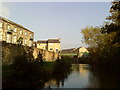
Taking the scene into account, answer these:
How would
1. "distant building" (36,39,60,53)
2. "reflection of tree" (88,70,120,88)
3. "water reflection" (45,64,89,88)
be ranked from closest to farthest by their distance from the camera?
"reflection of tree" (88,70,120,88) < "water reflection" (45,64,89,88) < "distant building" (36,39,60,53)

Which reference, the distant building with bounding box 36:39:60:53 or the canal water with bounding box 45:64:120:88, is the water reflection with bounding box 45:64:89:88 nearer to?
the canal water with bounding box 45:64:120:88

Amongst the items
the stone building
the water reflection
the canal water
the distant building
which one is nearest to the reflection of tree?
the canal water

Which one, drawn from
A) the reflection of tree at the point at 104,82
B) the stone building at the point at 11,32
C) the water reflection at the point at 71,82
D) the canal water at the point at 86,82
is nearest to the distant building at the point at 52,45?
the stone building at the point at 11,32

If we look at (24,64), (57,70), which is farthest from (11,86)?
(57,70)

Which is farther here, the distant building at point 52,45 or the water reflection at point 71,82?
the distant building at point 52,45

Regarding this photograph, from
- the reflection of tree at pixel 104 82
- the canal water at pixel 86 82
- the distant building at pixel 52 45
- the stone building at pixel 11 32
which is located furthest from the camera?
the distant building at pixel 52 45

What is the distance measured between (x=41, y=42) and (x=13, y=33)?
125 feet

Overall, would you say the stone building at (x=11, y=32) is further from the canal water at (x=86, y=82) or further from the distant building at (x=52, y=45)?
the canal water at (x=86, y=82)

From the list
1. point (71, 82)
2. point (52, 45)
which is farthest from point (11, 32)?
point (52, 45)

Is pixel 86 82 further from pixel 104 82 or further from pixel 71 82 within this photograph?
pixel 104 82

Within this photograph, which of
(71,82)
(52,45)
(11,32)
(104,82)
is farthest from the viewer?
(52,45)

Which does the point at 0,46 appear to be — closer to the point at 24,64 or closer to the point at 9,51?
the point at 9,51

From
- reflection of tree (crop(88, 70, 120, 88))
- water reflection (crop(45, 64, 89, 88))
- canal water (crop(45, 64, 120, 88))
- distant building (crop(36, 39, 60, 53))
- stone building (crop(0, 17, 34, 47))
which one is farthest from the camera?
distant building (crop(36, 39, 60, 53))

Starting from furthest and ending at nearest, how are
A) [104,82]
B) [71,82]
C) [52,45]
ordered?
[52,45] < [71,82] < [104,82]
